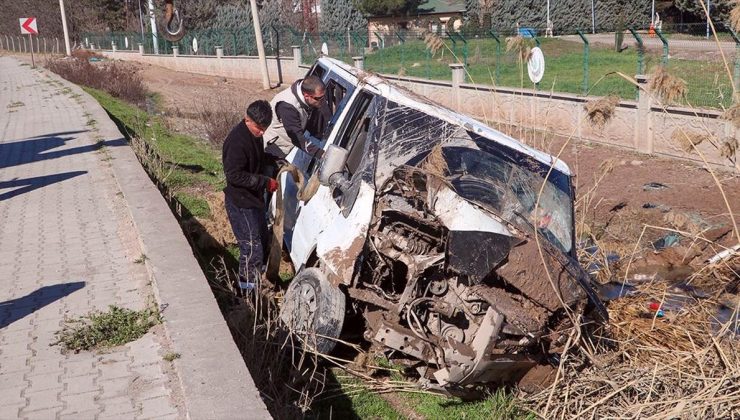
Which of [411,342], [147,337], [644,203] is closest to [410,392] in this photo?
[411,342]

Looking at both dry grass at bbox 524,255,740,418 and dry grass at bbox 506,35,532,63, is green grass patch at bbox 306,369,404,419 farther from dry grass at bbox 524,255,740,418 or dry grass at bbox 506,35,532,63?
dry grass at bbox 506,35,532,63

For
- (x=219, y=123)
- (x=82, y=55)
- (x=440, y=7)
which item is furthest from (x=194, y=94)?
(x=440, y=7)

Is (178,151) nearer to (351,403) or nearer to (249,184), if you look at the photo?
(249,184)

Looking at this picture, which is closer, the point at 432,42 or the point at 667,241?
the point at 432,42

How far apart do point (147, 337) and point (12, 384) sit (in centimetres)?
85

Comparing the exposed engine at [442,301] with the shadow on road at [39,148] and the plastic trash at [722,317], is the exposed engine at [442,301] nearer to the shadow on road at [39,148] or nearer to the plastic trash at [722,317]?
the plastic trash at [722,317]

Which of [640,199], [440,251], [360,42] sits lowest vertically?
[640,199]

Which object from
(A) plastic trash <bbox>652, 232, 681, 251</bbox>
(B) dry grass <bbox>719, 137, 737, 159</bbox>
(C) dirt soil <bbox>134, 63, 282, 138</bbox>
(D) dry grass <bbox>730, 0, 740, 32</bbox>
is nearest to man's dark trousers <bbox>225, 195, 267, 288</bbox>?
(B) dry grass <bbox>719, 137, 737, 159</bbox>

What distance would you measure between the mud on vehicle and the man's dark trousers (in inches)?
30.1

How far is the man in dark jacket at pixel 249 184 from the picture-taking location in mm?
7000

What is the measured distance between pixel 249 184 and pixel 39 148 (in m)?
8.65

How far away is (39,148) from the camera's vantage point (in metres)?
14.3

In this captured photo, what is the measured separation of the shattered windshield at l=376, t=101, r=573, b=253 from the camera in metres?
5.46

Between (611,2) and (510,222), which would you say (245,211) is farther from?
(611,2)
